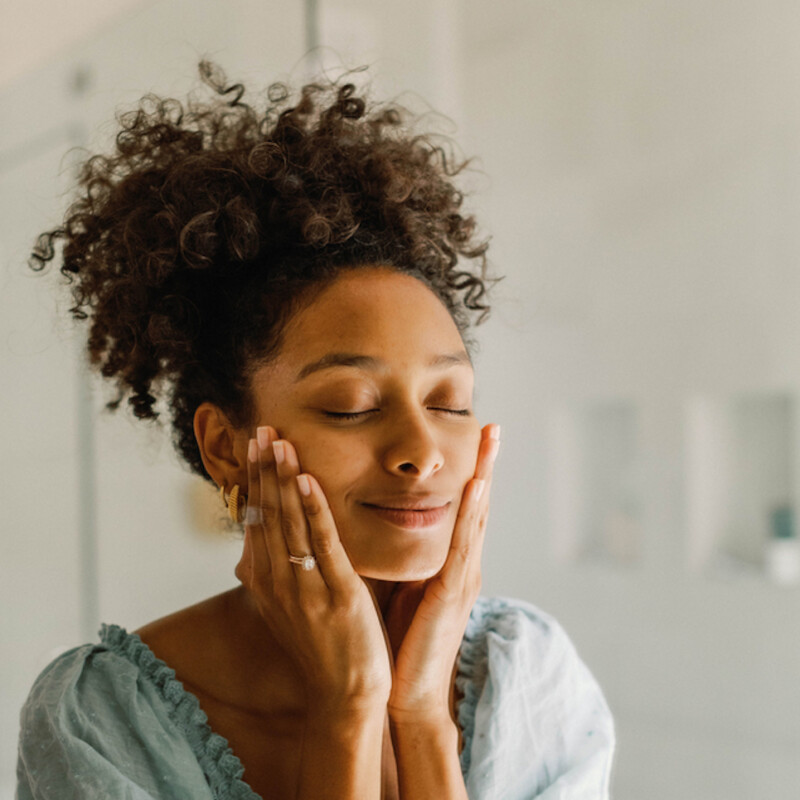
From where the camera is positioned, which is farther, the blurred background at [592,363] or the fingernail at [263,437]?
the blurred background at [592,363]

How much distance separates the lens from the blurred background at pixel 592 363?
1.41m

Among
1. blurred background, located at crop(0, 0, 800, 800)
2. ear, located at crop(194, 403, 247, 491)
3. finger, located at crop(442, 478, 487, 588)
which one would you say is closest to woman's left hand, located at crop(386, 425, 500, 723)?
finger, located at crop(442, 478, 487, 588)

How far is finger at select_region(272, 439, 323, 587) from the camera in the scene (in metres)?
0.80

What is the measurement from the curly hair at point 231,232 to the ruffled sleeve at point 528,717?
1.28 feet

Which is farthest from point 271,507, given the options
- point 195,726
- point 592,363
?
point 592,363

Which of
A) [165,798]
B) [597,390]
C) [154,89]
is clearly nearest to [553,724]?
[165,798]

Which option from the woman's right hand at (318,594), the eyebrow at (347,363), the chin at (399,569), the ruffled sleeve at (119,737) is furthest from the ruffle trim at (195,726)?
the eyebrow at (347,363)

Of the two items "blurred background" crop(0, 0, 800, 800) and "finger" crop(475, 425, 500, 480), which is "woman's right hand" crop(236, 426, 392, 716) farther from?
"blurred background" crop(0, 0, 800, 800)

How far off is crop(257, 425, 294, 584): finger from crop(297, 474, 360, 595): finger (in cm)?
3

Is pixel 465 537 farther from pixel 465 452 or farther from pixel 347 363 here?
pixel 347 363

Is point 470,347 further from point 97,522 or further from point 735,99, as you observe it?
point 97,522

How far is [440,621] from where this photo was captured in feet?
2.87

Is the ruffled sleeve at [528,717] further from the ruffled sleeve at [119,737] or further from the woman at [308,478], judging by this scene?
the ruffled sleeve at [119,737]

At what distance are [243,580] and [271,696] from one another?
0.14 metres
